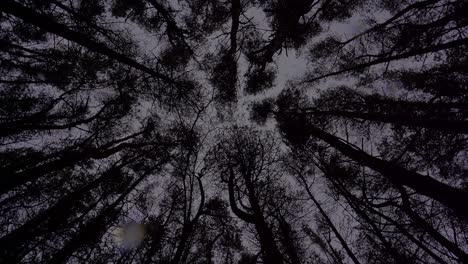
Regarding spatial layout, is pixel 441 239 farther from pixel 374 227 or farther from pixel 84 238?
pixel 84 238

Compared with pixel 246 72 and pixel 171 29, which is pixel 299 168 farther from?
pixel 171 29

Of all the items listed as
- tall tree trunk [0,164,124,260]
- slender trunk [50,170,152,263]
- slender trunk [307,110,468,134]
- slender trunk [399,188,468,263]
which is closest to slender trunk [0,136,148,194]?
tall tree trunk [0,164,124,260]

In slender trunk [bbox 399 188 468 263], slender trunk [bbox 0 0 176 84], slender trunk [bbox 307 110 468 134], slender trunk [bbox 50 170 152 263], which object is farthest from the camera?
slender trunk [bbox 50 170 152 263]

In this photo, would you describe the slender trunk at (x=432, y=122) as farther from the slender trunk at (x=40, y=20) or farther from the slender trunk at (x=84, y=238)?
the slender trunk at (x=84, y=238)

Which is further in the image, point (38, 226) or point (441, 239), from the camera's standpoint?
point (38, 226)

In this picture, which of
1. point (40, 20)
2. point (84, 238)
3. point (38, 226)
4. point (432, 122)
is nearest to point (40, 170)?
point (38, 226)

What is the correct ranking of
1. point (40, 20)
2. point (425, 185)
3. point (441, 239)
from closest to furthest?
1. point (40, 20)
2. point (425, 185)
3. point (441, 239)

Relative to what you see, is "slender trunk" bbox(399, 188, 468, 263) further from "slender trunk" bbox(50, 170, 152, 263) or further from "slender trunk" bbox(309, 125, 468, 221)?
"slender trunk" bbox(50, 170, 152, 263)

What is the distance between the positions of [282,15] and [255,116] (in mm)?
6312

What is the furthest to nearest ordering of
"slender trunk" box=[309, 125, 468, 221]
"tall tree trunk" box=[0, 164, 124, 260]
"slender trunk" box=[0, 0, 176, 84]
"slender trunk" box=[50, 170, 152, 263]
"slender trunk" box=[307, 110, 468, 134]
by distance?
"slender trunk" box=[50, 170, 152, 263] → "tall tree trunk" box=[0, 164, 124, 260] → "slender trunk" box=[307, 110, 468, 134] → "slender trunk" box=[0, 0, 176, 84] → "slender trunk" box=[309, 125, 468, 221]

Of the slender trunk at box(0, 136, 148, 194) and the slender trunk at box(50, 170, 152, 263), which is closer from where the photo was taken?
the slender trunk at box(0, 136, 148, 194)

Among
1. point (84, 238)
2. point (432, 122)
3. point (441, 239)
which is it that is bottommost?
point (84, 238)

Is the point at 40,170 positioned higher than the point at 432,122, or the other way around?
the point at 432,122

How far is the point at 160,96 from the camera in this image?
8.81 metres
